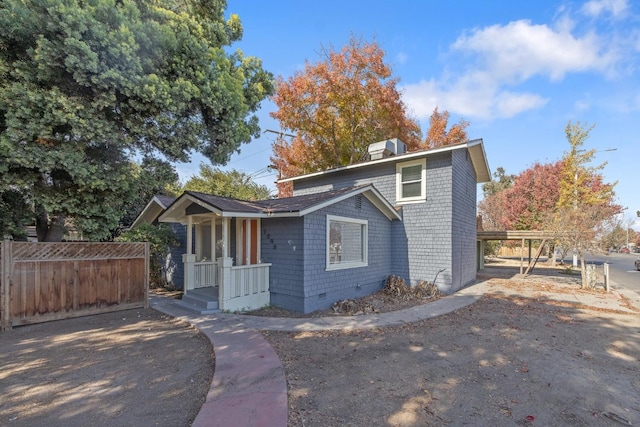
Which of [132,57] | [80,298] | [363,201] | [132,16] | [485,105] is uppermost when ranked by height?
[485,105]

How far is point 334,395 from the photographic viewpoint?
3.67m

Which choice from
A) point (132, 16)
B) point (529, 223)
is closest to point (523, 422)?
point (132, 16)

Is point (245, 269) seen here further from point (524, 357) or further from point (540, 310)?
point (540, 310)

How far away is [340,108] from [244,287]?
13.6 meters

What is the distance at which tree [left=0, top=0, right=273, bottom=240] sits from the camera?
5078 millimetres

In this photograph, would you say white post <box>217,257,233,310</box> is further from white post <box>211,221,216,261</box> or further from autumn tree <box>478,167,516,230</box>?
autumn tree <box>478,167,516,230</box>

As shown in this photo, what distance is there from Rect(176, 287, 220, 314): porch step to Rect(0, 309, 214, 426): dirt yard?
3.47 ft

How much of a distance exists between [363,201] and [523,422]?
7.31 m

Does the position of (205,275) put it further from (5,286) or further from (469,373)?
(469,373)

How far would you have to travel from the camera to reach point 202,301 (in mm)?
7949

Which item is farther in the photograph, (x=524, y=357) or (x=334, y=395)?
(x=524, y=357)

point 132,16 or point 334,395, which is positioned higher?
point 132,16

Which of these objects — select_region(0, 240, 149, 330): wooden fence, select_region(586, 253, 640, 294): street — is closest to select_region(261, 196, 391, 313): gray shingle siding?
select_region(0, 240, 149, 330): wooden fence

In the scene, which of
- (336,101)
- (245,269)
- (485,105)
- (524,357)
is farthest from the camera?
(336,101)
